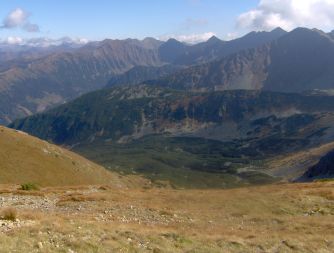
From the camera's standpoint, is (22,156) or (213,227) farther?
(22,156)

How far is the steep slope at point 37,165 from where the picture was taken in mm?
112312

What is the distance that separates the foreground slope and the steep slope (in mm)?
61438

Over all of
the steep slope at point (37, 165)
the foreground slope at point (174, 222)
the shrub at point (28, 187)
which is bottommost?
the steep slope at point (37, 165)

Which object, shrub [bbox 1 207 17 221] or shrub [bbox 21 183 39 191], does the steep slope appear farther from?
shrub [bbox 1 207 17 221]

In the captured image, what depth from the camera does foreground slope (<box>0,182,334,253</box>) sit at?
2523 cm

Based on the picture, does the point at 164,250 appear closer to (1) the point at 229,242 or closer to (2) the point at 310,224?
(1) the point at 229,242

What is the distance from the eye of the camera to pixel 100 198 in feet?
156

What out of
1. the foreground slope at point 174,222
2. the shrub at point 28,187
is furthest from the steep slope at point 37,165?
the foreground slope at point 174,222

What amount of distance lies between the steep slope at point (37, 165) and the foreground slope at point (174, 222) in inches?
2419

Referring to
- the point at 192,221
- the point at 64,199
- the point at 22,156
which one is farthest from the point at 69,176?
the point at 192,221

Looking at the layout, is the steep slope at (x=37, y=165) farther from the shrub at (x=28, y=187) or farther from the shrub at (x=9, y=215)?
the shrub at (x=9, y=215)

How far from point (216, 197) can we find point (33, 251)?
29.2 m

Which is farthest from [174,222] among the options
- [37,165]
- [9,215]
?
[37,165]

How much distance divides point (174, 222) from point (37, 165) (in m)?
95.2
